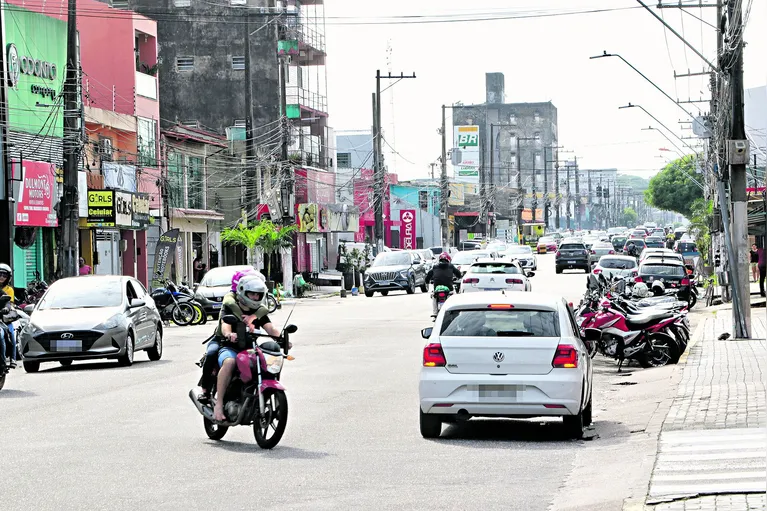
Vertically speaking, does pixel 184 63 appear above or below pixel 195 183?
above

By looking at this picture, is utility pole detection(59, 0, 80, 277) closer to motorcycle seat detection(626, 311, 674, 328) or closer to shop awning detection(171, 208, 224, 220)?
motorcycle seat detection(626, 311, 674, 328)

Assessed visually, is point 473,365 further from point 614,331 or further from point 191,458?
point 614,331

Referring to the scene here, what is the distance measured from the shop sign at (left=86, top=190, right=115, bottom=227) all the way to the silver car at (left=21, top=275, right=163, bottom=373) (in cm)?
2055

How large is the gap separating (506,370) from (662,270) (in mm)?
27651

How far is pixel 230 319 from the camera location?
12.1m

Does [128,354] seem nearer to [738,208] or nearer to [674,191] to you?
[738,208]

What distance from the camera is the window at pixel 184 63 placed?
76.9 m

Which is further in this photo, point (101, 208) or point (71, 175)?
point (101, 208)

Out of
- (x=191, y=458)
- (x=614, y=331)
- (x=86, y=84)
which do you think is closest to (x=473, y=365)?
(x=191, y=458)

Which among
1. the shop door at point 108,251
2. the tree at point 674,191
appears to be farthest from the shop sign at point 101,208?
the tree at point 674,191

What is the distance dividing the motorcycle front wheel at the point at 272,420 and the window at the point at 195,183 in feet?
155

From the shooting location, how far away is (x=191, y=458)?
11469mm

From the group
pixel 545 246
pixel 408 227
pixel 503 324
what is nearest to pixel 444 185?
pixel 408 227

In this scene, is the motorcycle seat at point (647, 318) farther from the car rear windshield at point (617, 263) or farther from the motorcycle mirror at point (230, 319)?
the car rear windshield at point (617, 263)
